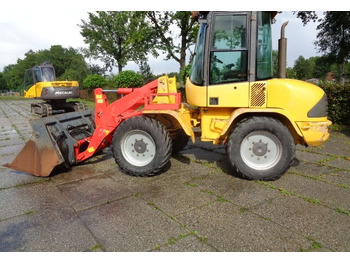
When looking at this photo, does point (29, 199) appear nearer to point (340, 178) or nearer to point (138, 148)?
point (138, 148)

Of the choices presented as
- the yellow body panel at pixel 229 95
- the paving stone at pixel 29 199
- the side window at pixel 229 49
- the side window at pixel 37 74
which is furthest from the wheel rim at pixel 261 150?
the side window at pixel 37 74

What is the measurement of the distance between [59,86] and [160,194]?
36.9 ft

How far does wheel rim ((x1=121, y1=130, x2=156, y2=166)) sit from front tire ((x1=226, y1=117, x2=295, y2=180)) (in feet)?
4.36

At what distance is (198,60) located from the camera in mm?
4613

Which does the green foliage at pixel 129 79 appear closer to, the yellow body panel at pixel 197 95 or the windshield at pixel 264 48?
the yellow body panel at pixel 197 95

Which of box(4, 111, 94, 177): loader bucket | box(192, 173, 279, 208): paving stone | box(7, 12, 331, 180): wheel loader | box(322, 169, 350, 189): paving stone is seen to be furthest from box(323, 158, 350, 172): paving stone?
box(4, 111, 94, 177): loader bucket

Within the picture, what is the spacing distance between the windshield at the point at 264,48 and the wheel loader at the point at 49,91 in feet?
33.3

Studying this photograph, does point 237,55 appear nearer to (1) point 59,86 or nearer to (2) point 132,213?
(2) point 132,213

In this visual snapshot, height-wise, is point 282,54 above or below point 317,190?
above

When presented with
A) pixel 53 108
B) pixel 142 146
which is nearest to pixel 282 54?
pixel 142 146

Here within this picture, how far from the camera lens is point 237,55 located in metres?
4.28

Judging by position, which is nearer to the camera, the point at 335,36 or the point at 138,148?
the point at 138,148

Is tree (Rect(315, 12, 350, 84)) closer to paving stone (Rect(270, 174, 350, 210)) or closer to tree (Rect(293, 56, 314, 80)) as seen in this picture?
paving stone (Rect(270, 174, 350, 210))

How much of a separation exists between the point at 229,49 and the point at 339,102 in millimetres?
6752
